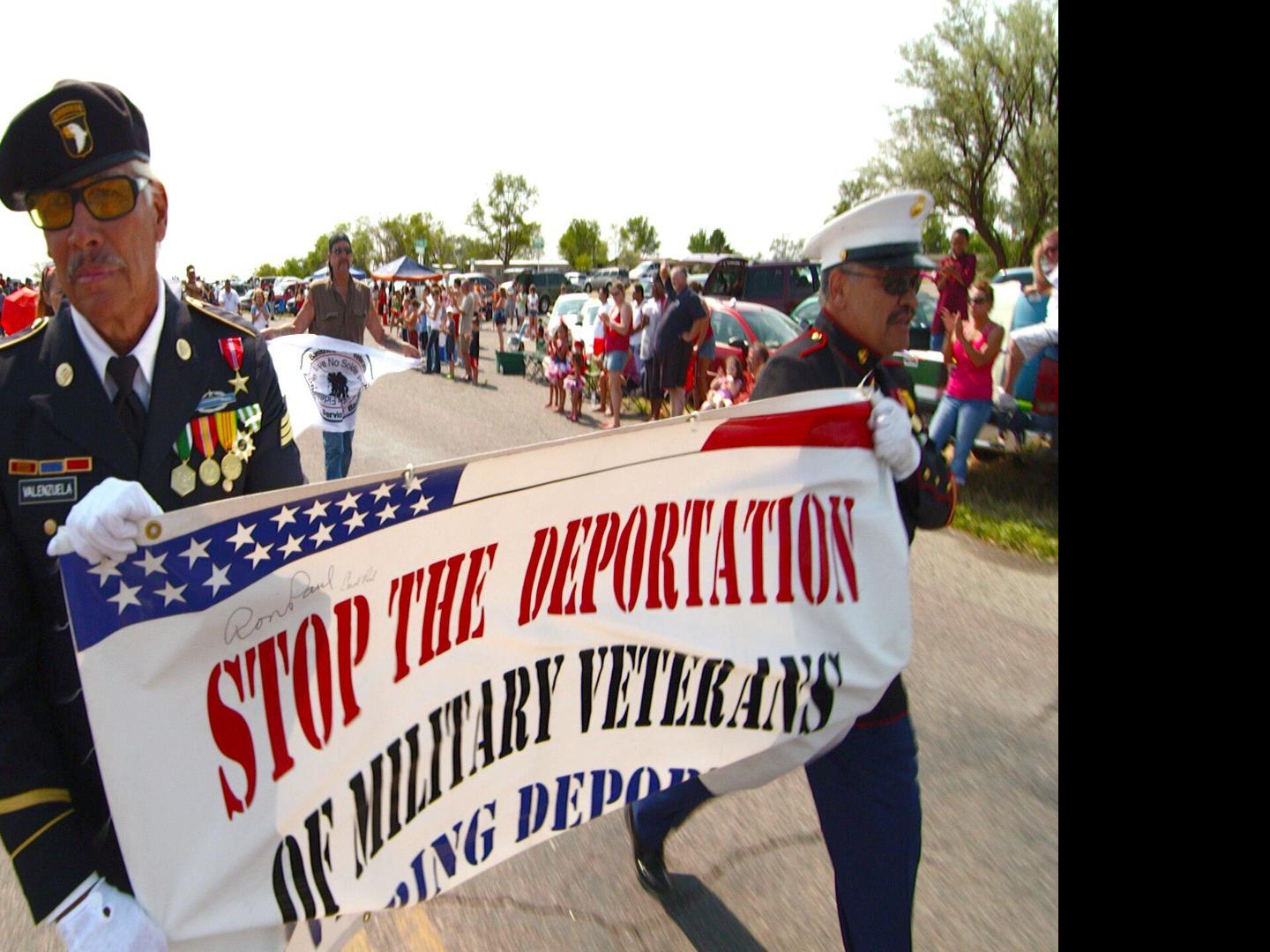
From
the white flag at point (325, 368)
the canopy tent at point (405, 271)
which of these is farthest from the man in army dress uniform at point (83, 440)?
the canopy tent at point (405, 271)

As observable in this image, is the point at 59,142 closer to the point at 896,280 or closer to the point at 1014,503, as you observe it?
the point at 896,280

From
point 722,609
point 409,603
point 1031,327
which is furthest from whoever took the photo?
point 1031,327

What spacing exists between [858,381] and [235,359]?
64.7 inches

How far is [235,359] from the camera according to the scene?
204 centimetres

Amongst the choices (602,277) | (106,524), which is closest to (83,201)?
(106,524)

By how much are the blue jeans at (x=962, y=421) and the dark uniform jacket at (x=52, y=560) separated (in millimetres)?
7294
